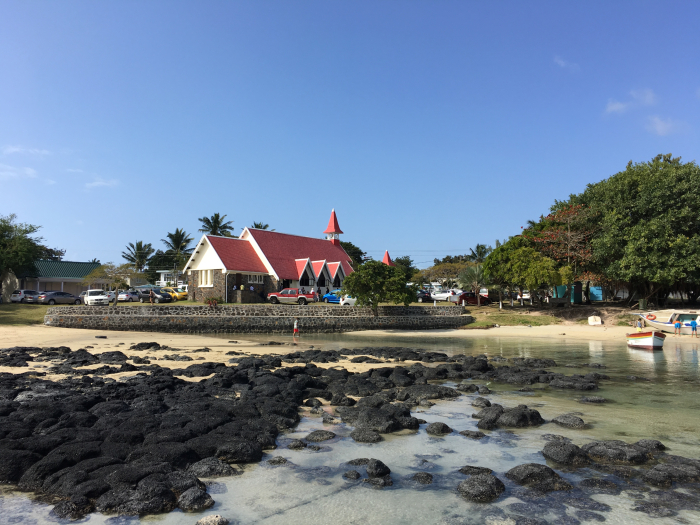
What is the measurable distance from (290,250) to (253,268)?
6.71 meters

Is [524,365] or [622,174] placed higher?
[622,174]

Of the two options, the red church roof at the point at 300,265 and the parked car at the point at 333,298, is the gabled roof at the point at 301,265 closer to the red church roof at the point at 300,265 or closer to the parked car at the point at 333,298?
the red church roof at the point at 300,265

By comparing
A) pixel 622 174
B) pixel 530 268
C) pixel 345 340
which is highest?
pixel 622 174

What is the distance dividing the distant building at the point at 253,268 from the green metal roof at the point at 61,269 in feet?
61.2

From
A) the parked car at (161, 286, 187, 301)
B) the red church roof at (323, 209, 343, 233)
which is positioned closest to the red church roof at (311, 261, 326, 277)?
the red church roof at (323, 209, 343, 233)

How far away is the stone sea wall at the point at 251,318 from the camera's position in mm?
31422

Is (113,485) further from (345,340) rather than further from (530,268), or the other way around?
(530,268)

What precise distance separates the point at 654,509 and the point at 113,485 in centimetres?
704

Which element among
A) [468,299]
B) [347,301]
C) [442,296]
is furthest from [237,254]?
[468,299]

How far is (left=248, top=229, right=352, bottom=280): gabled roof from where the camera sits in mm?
46638

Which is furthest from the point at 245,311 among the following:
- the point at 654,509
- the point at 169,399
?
the point at 654,509

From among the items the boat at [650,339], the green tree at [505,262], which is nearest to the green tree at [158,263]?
the green tree at [505,262]

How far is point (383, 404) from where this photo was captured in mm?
11289

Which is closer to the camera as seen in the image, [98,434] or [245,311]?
[98,434]
